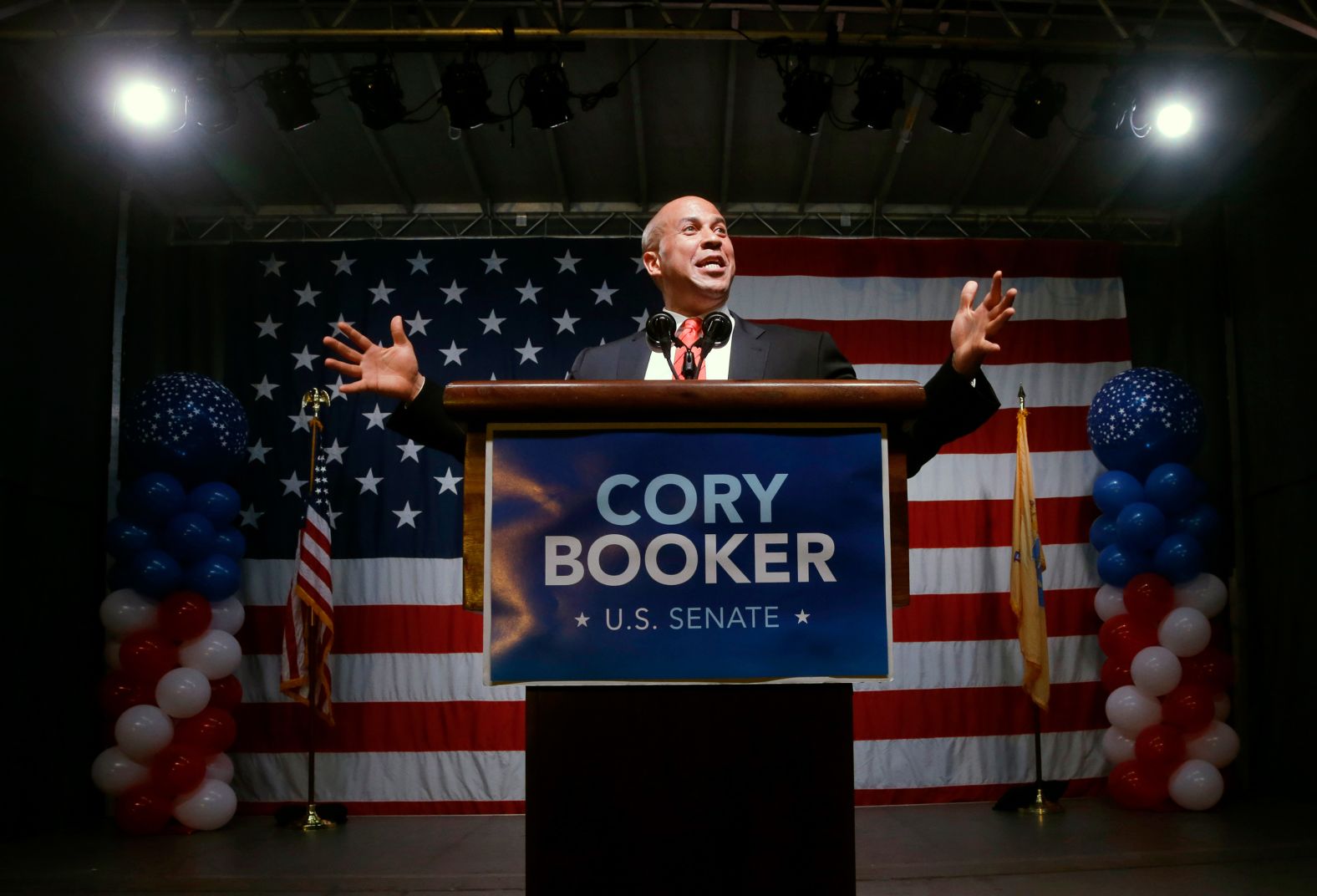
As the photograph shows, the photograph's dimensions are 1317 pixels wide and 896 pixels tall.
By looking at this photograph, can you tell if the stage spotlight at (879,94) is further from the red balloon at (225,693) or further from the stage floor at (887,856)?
the red balloon at (225,693)

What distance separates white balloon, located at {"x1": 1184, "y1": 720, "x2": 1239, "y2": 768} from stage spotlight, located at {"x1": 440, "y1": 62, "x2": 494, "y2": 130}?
4.50 metres

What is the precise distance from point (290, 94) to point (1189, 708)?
16.7ft

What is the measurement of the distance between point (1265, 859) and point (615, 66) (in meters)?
4.46

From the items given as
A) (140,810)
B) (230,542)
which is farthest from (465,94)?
(140,810)

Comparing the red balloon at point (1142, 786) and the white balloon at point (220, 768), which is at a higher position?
the white balloon at point (220, 768)

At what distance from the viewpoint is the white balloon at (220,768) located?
5.32 meters

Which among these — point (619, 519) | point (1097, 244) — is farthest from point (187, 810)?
point (1097, 244)

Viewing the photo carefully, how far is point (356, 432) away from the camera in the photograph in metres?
6.17

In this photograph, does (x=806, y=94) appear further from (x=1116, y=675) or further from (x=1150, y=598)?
(x=1116, y=675)

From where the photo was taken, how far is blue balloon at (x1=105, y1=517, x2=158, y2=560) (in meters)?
5.23

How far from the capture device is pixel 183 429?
5.32 m

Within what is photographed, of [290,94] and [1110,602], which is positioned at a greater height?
[290,94]

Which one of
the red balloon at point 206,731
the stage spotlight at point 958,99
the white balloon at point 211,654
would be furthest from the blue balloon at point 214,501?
the stage spotlight at point 958,99

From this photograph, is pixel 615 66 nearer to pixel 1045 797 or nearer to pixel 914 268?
pixel 914 268
